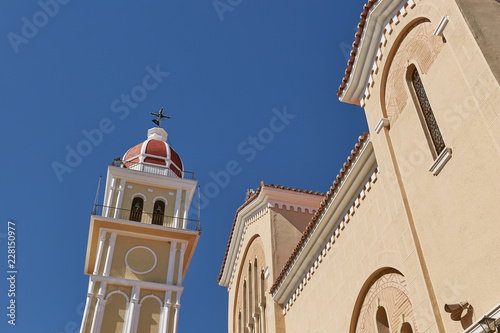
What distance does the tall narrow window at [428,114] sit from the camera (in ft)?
23.3

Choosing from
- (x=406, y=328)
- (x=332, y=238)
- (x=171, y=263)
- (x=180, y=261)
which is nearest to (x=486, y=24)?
(x=406, y=328)

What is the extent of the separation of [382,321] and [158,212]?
15.9 metres

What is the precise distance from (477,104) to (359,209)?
4422mm

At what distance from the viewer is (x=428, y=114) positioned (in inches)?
293

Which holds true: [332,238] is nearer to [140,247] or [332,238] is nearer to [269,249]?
[269,249]

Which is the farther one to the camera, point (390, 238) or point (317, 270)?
point (317, 270)

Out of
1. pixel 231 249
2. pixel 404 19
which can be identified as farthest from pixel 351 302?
pixel 231 249

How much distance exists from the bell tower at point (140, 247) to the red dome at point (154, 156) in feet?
0.18

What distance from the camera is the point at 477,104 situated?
5980 millimetres

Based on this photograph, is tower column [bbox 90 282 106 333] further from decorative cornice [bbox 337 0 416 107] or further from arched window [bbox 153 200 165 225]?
decorative cornice [bbox 337 0 416 107]

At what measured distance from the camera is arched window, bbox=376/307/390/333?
8.70m

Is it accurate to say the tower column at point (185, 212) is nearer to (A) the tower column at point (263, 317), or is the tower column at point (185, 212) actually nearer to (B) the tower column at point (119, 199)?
(B) the tower column at point (119, 199)

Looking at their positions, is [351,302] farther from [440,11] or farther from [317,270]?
Answer: [440,11]

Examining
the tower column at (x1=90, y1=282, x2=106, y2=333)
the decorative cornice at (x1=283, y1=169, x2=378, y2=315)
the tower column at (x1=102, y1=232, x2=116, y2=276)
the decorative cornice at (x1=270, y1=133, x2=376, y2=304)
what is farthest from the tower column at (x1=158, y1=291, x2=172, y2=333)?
the decorative cornice at (x1=270, y1=133, x2=376, y2=304)
